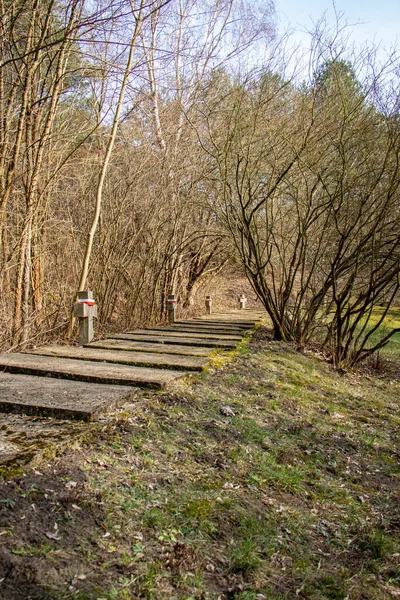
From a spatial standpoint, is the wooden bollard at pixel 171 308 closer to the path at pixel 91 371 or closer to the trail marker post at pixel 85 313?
the path at pixel 91 371

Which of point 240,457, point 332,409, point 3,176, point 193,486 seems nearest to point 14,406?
point 193,486

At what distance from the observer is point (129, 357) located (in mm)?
4379

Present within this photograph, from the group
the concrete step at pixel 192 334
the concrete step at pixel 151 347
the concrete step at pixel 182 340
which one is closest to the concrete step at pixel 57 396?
the concrete step at pixel 151 347

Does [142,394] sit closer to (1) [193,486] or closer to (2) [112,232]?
(1) [193,486]

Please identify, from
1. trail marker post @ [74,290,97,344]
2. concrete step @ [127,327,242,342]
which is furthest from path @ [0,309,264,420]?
concrete step @ [127,327,242,342]

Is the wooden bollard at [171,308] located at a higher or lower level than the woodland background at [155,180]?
lower

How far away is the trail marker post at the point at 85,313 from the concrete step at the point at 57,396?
5.88 feet

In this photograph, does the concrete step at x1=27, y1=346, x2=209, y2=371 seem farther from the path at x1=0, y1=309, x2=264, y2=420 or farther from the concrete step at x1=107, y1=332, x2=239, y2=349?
the concrete step at x1=107, y1=332, x2=239, y2=349

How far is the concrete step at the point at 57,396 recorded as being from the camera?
8.14ft

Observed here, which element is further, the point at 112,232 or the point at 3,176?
the point at 112,232

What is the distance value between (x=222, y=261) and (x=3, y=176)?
10.5 meters

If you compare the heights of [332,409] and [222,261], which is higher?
[222,261]

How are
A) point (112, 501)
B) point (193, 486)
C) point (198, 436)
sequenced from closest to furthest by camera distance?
point (112, 501), point (193, 486), point (198, 436)

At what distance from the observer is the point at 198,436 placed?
2672 mm
